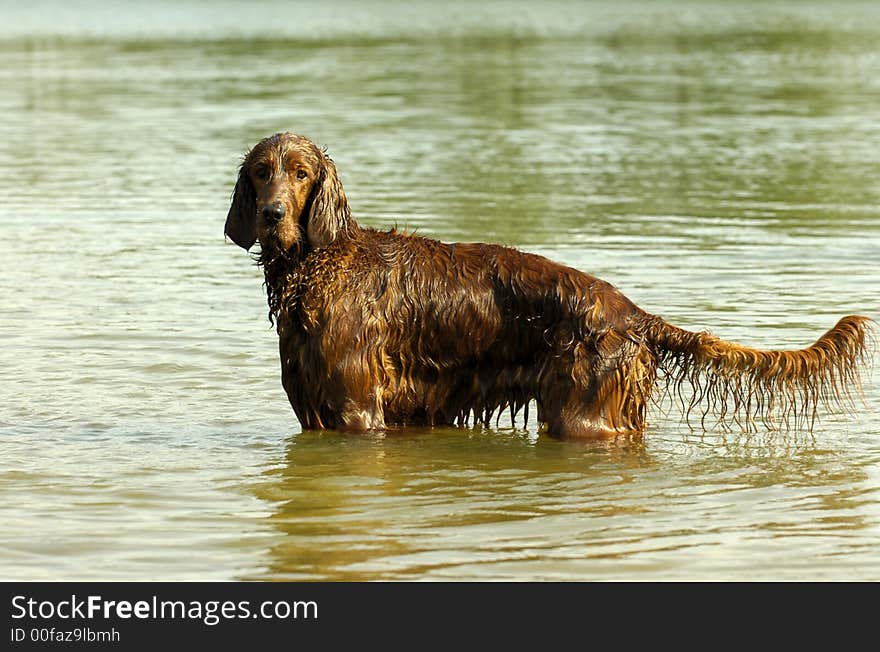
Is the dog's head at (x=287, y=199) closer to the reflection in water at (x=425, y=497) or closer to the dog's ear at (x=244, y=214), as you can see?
the dog's ear at (x=244, y=214)

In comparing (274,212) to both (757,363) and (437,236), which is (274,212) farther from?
(437,236)

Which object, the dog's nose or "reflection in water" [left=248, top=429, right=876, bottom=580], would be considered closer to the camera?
"reflection in water" [left=248, top=429, right=876, bottom=580]

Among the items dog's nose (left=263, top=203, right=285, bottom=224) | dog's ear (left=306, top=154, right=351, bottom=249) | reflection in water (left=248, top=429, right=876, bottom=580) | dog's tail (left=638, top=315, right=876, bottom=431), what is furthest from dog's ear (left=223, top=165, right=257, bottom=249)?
dog's tail (left=638, top=315, right=876, bottom=431)

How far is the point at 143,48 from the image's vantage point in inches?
2003

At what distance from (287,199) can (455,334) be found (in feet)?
3.86

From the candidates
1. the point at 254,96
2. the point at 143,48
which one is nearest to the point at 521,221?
the point at 254,96

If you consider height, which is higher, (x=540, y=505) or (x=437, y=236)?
(x=437, y=236)

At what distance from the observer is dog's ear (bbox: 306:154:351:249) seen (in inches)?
340

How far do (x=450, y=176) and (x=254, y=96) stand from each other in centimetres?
1282

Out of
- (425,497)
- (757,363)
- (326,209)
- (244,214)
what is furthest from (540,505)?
(244,214)

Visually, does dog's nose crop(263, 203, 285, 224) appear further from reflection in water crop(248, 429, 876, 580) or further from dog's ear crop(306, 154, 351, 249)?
reflection in water crop(248, 429, 876, 580)

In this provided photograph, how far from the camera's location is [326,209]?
8680mm

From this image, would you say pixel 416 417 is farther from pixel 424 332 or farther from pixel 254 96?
pixel 254 96

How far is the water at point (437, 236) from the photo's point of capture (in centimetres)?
740
